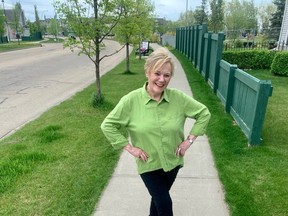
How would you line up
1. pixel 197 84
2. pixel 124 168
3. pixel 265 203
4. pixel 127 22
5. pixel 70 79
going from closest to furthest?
pixel 265 203 < pixel 124 168 < pixel 127 22 < pixel 197 84 < pixel 70 79

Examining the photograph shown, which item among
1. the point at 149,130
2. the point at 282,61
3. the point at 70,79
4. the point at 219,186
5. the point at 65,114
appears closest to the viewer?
the point at 149,130

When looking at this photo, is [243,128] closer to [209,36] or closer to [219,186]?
[219,186]

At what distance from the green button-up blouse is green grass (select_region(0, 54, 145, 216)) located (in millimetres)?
1242

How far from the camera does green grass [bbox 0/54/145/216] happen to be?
123 inches

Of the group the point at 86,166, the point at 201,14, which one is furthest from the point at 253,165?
the point at 201,14

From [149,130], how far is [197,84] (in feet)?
26.1

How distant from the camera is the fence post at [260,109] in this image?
13.4 ft

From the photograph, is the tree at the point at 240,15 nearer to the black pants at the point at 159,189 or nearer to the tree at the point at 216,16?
the tree at the point at 216,16

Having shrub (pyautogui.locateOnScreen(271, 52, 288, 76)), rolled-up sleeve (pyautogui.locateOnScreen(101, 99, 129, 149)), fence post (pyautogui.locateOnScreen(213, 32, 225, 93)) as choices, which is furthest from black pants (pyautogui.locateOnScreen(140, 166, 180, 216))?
A: shrub (pyautogui.locateOnScreen(271, 52, 288, 76))

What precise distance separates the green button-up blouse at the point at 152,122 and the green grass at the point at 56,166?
1242 millimetres

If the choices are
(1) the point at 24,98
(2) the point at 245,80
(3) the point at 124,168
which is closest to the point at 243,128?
(2) the point at 245,80

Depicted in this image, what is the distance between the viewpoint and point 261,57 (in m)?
12.9

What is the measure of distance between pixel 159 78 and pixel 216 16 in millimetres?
45659

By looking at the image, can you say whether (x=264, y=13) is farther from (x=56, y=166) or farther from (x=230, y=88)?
(x=56, y=166)
